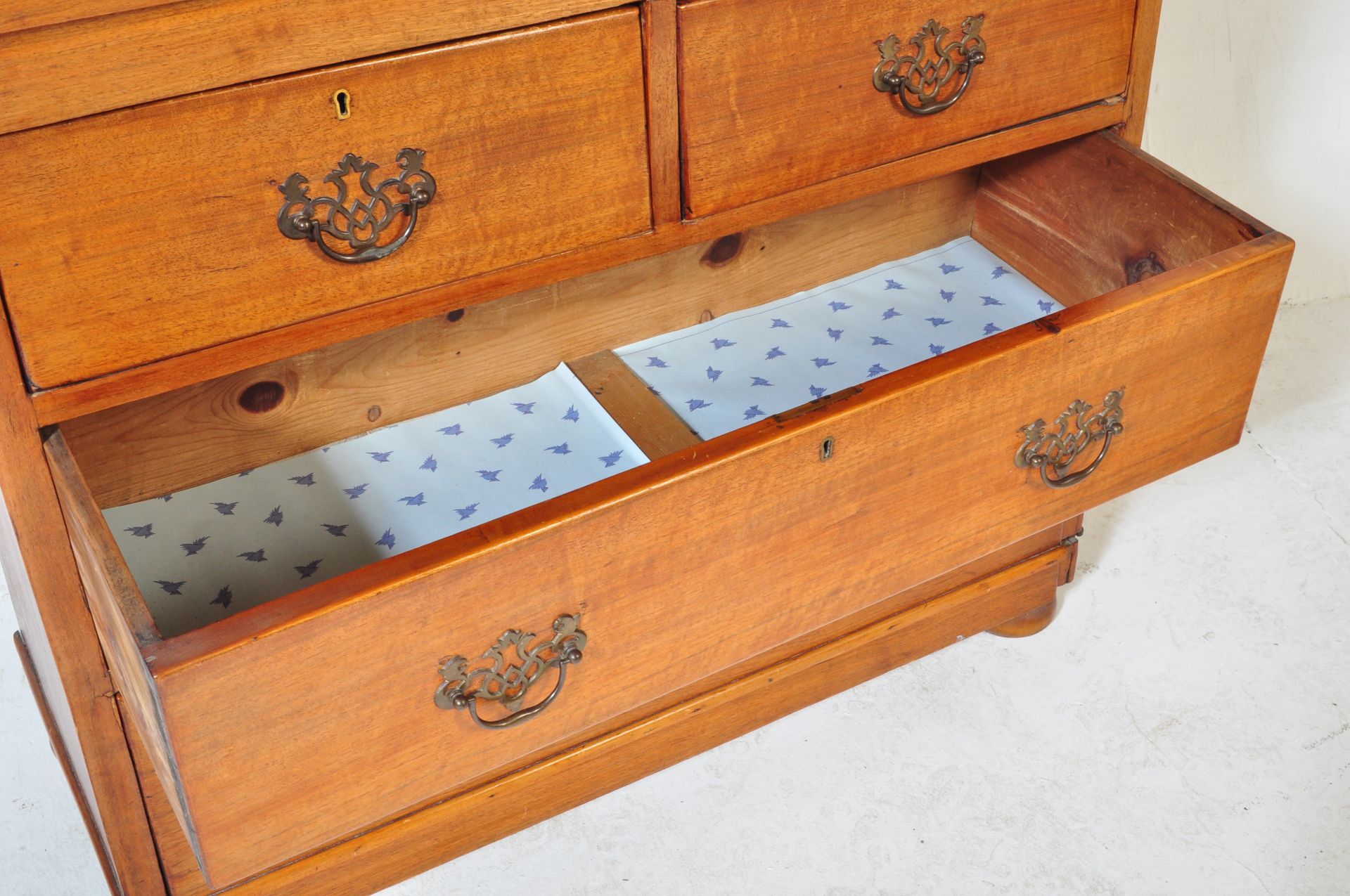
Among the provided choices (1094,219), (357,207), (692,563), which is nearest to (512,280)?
(357,207)

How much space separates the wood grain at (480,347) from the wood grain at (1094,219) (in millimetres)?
65

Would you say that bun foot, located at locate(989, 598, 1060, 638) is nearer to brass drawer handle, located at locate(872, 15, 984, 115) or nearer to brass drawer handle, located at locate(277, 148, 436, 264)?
brass drawer handle, located at locate(872, 15, 984, 115)

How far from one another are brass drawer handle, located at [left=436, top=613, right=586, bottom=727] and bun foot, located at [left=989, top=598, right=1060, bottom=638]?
25.2 inches

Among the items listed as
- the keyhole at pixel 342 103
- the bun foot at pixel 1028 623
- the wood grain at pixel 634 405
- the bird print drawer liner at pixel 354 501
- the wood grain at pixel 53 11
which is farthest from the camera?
the bun foot at pixel 1028 623

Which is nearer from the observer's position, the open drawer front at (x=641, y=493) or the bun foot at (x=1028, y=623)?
the open drawer front at (x=641, y=493)

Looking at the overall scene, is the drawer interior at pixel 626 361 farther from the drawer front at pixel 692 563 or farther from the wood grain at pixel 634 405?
the drawer front at pixel 692 563

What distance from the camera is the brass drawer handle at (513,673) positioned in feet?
2.89

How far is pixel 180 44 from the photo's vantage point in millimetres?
787

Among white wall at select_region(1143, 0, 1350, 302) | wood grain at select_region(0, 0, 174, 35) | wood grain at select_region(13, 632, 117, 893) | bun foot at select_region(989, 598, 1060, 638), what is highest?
wood grain at select_region(0, 0, 174, 35)

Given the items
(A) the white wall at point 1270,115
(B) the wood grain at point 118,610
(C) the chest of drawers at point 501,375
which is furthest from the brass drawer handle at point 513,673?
(A) the white wall at point 1270,115

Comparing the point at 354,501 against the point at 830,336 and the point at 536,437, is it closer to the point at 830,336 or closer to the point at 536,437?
the point at 536,437

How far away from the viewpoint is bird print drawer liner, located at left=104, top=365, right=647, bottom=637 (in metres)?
1.10

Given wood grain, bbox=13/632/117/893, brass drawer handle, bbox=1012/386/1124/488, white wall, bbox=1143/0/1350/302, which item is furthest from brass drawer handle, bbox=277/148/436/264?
white wall, bbox=1143/0/1350/302

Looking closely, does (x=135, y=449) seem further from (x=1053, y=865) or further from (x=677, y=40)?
(x=1053, y=865)
